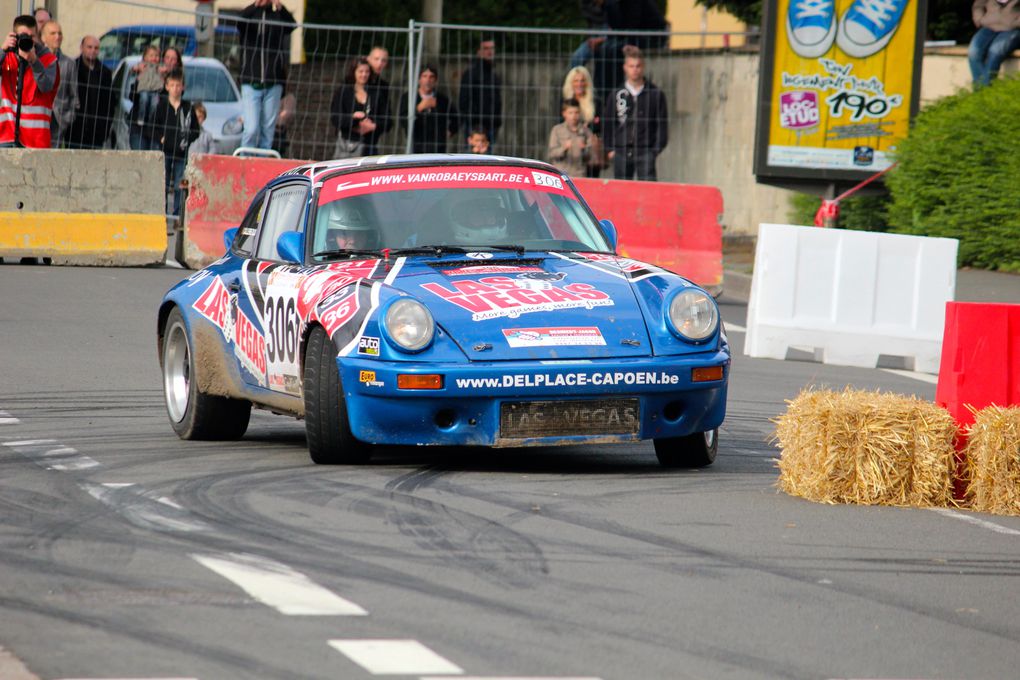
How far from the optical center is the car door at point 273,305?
8461mm

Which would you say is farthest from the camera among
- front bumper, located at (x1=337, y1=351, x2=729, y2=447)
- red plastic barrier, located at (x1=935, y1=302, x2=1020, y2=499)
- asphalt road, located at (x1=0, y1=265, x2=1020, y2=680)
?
red plastic barrier, located at (x1=935, y1=302, x2=1020, y2=499)

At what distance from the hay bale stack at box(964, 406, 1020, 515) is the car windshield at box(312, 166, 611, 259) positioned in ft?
7.31

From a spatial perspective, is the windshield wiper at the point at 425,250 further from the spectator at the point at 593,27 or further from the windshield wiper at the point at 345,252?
the spectator at the point at 593,27

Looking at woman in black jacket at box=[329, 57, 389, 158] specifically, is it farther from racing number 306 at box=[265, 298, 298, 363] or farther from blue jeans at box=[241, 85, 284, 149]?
racing number 306 at box=[265, 298, 298, 363]

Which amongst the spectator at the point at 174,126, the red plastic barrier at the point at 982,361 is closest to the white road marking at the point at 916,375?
the red plastic barrier at the point at 982,361

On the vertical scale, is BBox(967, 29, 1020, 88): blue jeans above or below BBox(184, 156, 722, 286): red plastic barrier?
above

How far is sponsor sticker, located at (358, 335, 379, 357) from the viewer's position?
7781 millimetres

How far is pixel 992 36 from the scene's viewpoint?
22000 millimetres

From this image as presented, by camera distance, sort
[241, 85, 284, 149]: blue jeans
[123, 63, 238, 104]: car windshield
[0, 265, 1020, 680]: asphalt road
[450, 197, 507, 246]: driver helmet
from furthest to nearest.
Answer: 1. [123, 63, 238, 104]: car windshield
2. [241, 85, 284, 149]: blue jeans
3. [450, 197, 507, 246]: driver helmet
4. [0, 265, 1020, 680]: asphalt road

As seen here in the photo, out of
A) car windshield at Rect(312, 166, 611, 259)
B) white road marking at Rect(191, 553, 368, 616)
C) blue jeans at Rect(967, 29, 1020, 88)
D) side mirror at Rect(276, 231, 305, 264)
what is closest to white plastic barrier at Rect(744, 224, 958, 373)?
car windshield at Rect(312, 166, 611, 259)

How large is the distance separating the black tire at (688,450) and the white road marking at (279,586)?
2.83 m

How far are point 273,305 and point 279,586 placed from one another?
124 inches

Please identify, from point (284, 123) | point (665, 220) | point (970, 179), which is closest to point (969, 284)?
point (970, 179)

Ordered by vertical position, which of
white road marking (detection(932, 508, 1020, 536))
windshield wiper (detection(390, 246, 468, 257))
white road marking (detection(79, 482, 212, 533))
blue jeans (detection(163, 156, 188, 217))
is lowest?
white road marking (detection(79, 482, 212, 533))
